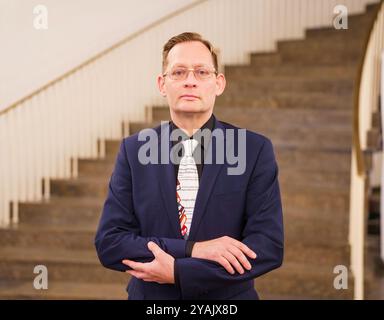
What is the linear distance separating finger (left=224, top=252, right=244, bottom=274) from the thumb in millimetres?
153

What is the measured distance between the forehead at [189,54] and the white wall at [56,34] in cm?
308

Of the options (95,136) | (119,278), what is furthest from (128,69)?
(119,278)

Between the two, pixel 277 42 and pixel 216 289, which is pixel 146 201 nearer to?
pixel 216 289

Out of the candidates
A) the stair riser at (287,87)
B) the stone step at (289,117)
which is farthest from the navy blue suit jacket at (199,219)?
the stair riser at (287,87)

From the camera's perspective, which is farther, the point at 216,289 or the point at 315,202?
the point at 315,202

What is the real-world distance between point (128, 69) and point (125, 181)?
3.61 m

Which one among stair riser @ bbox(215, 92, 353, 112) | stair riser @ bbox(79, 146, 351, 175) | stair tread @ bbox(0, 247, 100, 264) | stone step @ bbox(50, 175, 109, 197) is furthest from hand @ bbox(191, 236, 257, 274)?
stair riser @ bbox(215, 92, 353, 112)

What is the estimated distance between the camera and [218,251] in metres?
1.32

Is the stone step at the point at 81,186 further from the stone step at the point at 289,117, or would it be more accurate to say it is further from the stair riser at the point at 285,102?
the stair riser at the point at 285,102

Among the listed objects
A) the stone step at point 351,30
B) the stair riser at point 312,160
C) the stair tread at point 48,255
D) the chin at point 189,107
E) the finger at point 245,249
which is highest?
the stone step at point 351,30

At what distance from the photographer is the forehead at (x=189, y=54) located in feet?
4.45

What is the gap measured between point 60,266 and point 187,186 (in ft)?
7.27

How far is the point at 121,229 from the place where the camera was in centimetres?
141

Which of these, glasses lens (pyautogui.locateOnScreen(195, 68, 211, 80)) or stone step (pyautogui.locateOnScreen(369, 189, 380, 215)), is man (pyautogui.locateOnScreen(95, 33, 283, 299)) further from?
stone step (pyautogui.locateOnScreen(369, 189, 380, 215))
